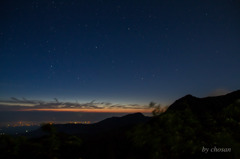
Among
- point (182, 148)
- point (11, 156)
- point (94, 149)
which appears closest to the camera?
point (11, 156)

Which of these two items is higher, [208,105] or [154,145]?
[208,105]

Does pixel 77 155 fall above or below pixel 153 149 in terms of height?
below

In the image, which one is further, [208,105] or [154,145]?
[208,105]

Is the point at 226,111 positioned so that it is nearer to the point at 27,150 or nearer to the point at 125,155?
the point at 125,155

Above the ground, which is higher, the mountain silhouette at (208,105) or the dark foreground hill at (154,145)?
the mountain silhouette at (208,105)

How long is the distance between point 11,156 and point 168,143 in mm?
5736

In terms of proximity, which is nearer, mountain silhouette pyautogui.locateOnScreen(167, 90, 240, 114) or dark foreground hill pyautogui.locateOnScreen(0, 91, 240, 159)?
dark foreground hill pyautogui.locateOnScreen(0, 91, 240, 159)

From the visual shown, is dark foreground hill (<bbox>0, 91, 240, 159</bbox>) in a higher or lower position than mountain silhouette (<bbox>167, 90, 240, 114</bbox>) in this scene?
lower

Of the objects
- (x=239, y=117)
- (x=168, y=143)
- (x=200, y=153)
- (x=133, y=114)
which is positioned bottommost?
(x=133, y=114)

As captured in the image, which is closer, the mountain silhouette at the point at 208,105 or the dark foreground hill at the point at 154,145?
the dark foreground hill at the point at 154,145

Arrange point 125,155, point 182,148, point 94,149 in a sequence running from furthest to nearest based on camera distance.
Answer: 1. point 94,149
2. point 125,155
3. point 182,148

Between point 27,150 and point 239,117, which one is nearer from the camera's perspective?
point 27,150

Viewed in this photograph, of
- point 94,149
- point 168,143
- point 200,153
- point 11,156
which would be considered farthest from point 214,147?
point 11,156

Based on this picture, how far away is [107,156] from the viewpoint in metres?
6.48
